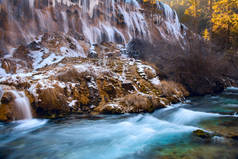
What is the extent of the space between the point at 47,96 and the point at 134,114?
281cm

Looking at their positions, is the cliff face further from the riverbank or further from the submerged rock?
the submerged rock

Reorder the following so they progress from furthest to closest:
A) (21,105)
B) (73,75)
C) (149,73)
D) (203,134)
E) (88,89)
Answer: (149,73)
(73,75)
(88,89)
(21,105)
(203,134)

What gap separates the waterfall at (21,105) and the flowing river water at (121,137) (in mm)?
213

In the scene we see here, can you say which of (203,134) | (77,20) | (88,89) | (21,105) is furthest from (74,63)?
(77,20)

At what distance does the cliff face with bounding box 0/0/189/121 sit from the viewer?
6.07 meters

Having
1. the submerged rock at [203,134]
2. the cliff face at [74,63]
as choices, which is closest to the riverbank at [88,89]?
the cliff face at [74,63]

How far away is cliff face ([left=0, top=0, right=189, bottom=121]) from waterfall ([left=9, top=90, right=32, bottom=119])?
11 centimetres

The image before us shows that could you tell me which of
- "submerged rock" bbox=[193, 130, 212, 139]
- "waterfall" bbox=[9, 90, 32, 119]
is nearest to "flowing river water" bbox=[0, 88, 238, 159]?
"submerged rock" bbox=[193, 130, 212, 139]

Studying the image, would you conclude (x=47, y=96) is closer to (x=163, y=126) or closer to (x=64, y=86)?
(x=64, y=86)

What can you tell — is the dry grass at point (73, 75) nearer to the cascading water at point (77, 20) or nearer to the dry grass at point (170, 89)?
the dry grass at point (170, 89)

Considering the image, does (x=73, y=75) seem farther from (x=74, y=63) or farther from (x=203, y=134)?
(x=203, y=134)

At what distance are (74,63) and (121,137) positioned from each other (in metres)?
4.58

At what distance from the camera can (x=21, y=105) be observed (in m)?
5.46

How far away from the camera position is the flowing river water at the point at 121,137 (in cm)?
352
